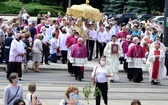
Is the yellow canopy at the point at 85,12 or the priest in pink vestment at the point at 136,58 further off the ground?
the yellow canopy at the point at 85,12

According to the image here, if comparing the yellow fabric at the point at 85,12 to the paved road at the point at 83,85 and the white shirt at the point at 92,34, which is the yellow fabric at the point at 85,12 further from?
the paved road at the point at 83,85

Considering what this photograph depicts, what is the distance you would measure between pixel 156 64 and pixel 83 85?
3.58 m

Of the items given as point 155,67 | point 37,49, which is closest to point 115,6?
point 37,49

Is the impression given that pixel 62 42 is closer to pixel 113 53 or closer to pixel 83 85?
pixel 113 53

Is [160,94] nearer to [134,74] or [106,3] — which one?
[134,74]

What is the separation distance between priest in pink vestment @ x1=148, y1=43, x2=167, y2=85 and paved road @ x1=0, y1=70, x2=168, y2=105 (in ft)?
1.08

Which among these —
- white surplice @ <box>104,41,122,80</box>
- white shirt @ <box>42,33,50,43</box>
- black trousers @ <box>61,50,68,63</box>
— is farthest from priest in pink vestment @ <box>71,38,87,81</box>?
black trousers @ <box>61,50,68,63</box>

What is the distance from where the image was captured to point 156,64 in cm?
2380

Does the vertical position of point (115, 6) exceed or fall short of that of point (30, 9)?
it exceeds it

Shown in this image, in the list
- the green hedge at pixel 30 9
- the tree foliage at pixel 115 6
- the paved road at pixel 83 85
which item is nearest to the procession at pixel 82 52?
the paved road at pixel 83 85

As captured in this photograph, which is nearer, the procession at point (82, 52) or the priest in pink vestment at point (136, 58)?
the procession at point (82, 52)

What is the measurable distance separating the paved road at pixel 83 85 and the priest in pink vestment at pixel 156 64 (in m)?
0.33

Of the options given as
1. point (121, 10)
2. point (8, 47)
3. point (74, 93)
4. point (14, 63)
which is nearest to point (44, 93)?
point (14, 63)

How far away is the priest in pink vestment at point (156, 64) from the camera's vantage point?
2350cm
